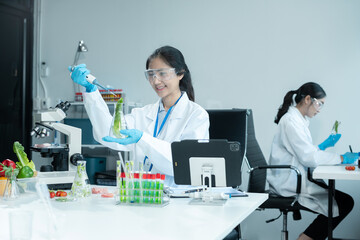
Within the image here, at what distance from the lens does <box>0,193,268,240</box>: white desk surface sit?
1105mm

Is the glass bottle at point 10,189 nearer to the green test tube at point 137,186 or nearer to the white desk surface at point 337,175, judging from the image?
the green test tube at point 137,186

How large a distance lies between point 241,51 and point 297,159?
1223 millimetres

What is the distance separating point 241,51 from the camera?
388 cm

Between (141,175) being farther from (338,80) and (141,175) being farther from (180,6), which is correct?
(180,6)

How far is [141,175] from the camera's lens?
151 centimetres

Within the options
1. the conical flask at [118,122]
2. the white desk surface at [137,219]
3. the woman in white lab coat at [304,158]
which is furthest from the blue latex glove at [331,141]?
the conical flask at [118,122]

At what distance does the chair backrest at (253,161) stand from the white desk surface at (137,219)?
48.2 inches

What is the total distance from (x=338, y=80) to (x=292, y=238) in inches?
54.4

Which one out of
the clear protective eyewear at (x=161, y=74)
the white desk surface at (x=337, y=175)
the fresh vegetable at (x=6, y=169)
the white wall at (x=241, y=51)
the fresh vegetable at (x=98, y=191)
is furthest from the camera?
the white wall at (x=241, y=51)

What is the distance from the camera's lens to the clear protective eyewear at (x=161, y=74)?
6.81 feet

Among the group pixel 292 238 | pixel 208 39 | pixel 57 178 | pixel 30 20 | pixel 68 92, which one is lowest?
pixel 292 238

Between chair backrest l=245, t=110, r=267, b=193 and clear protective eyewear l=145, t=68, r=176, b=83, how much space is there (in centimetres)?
89

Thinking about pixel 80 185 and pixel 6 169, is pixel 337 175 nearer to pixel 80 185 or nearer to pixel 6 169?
pixel 80 185

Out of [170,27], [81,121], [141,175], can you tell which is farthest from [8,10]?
[141,175]
